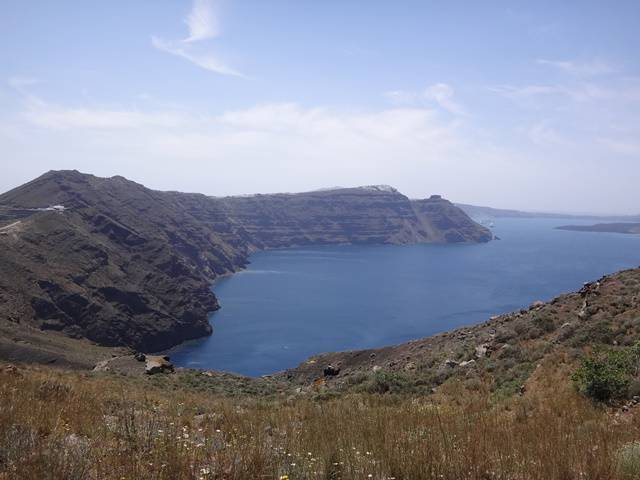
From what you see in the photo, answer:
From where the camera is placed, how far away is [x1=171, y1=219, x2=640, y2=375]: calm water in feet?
263

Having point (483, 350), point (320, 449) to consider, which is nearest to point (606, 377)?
point (320, 449)

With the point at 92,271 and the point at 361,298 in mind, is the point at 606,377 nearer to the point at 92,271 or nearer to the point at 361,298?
the point at 92,271

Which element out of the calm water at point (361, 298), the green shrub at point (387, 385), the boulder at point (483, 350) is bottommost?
the calm water at point (361, 298)

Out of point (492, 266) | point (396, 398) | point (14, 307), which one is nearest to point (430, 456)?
point (396, 398)

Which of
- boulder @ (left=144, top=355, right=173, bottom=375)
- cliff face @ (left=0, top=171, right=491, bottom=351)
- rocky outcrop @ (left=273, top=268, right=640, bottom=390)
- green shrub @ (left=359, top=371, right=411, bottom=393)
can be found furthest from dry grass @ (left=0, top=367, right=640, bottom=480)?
cliff face @ (left=0, top=171, right=491, bottom=351)

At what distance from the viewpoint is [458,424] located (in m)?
5.86

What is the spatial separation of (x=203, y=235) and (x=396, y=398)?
183 meters

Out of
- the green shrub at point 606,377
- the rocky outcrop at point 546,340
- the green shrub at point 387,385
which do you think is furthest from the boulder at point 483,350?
the green shrub at point 606,377

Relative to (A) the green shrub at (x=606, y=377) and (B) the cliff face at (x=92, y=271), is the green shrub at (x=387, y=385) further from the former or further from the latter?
(B) the cliff face at (x=92, y=271)

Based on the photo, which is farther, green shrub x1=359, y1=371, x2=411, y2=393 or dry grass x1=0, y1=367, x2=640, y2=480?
green shrub x1=359, y1=371, x2=411, y2=393

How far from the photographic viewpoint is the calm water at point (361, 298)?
80238 millimetres

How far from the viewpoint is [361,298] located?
115062mm

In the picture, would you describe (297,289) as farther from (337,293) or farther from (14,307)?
(14,307)

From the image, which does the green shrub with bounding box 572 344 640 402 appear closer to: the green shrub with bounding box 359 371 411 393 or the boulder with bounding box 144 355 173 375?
the green shrub with bounding box 359 371 411 393
